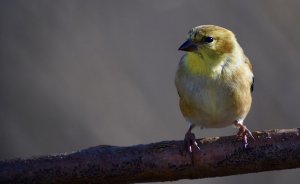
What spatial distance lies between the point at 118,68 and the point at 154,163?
2657mm

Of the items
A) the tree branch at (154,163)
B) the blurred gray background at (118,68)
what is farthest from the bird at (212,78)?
the blurred gray background at (118,68)

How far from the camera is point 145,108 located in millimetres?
5266

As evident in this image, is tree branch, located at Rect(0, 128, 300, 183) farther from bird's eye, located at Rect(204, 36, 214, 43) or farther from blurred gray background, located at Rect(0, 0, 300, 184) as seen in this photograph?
blurred gray background, located at Rect(0, 0, 300, 184)

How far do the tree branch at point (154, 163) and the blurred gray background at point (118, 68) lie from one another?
7.80 ft

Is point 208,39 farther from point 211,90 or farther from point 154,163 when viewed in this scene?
point 154,163

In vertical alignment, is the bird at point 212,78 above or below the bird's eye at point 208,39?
below

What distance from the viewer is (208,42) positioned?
11.9 ft

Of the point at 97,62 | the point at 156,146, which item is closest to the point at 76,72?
the point at 97,62

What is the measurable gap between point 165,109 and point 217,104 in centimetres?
171

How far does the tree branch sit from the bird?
2.65 ft

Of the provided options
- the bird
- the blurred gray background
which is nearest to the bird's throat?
the bird

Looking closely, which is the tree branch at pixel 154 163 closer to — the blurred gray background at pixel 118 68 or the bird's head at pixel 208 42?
the bird's head at pixel 208 42

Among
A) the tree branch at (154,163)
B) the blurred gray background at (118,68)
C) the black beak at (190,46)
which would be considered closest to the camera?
the tree branch at (154,163)

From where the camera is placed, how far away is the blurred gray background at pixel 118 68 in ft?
16.9
